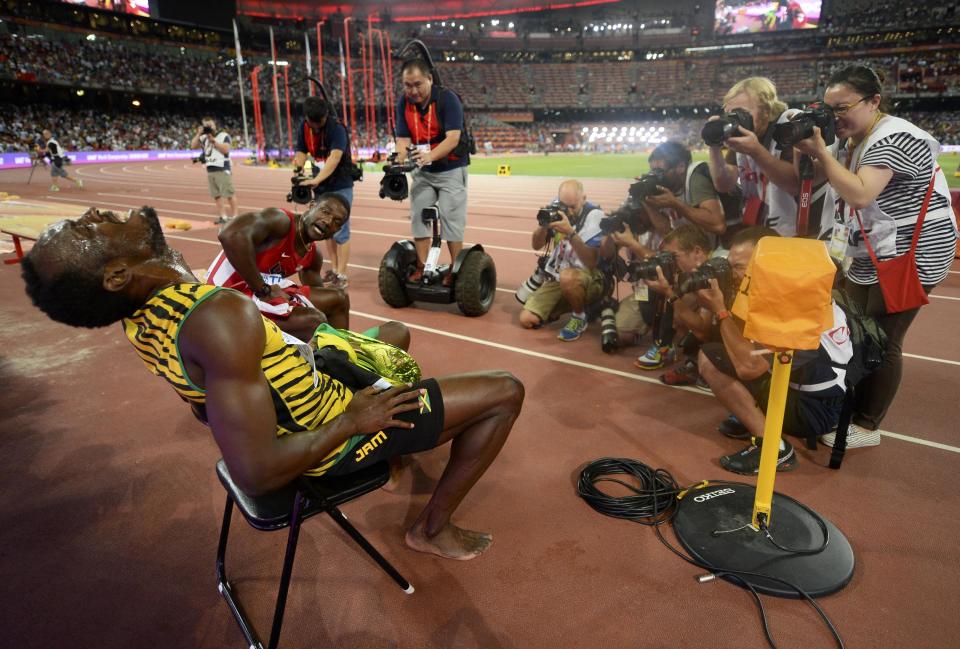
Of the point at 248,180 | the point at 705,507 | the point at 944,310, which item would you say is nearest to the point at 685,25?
the point at 248,180

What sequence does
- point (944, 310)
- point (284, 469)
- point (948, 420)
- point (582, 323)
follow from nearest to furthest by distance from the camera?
point (284, 469) < point (948, 420) < point (582, 323) < point (944, 310)

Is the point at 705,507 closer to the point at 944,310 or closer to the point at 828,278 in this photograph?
the point at 828,278

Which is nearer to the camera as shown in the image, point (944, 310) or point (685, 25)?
point (944, 310)

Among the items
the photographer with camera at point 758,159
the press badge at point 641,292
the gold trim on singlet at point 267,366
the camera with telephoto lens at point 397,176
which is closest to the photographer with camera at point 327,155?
the camera with telephoto lens at point 397,176

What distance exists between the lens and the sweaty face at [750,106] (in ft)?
10.9

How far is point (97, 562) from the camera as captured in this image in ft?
7.76

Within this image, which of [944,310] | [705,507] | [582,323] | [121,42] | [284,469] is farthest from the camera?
[121,42]

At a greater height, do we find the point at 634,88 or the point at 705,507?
the point at 634,88

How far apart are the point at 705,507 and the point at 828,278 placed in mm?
1286

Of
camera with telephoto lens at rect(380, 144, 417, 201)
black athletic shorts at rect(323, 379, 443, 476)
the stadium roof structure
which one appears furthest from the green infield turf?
the stadium roof structure

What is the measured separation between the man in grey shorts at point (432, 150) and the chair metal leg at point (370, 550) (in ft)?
12.1

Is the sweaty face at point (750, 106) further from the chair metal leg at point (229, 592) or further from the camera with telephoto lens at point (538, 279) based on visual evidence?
the chair metal leg at point (229, 592)

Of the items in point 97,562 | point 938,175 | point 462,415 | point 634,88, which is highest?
point 634,88

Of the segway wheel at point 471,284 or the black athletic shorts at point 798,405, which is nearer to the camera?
the black athletic shorts at point 798,405
